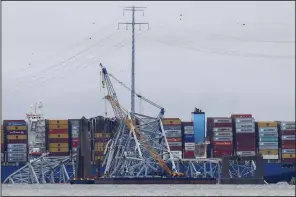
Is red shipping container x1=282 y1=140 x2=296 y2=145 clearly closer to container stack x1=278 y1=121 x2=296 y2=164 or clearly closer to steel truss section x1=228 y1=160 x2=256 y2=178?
container stack x1=278 y1=121 x2=296 y2=164

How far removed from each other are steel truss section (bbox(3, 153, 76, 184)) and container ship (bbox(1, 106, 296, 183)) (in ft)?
6.53

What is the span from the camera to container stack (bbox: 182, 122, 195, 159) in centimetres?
11781

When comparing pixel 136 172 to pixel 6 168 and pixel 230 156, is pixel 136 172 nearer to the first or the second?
pixel 230 156

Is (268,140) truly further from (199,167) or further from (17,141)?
(17,141)

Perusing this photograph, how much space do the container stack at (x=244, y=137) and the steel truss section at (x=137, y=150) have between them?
10912mm

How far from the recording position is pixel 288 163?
120625mm

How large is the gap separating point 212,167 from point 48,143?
17271 millimetres

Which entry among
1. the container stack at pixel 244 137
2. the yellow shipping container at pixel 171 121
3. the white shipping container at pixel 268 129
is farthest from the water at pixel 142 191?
the white shipping container at pixel 268 129

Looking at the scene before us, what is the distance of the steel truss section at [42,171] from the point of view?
113500 millimetres

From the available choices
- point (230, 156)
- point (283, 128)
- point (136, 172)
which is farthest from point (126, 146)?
point (283, 128)

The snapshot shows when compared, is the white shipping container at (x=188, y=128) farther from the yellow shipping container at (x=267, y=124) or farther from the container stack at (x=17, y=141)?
the container stack at (x=17, y=141)

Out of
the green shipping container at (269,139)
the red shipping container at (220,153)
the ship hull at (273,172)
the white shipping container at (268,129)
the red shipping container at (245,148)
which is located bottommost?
the ship hull at (273,172)

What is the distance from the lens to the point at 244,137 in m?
119

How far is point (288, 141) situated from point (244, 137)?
474 centimetres
